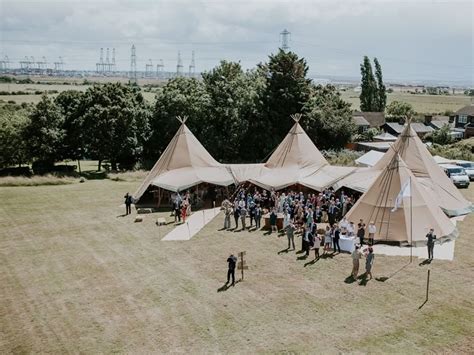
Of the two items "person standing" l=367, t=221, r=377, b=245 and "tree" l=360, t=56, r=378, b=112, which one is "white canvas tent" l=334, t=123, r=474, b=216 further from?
"tree" l=360, t=56, r=378, b=112

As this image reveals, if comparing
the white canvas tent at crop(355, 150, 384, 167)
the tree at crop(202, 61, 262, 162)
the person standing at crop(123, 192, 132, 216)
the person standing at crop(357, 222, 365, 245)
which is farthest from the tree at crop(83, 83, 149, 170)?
the person standing at crop(357, 222, 365, 245)

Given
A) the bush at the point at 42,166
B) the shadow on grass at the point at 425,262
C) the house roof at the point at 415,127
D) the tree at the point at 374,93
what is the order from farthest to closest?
the tree at the point at 374,93 < the house roof at the point at 415,127 < the bush at the point at 42,166 < the shadow on grass at the point at 425,262

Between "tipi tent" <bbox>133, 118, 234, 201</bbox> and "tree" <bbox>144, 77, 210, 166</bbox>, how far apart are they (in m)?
11.4

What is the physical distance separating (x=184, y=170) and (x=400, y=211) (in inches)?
459

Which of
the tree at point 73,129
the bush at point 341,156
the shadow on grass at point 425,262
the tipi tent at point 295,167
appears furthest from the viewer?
the tree at point 73,129

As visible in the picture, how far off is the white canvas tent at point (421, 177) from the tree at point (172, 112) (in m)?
17.9

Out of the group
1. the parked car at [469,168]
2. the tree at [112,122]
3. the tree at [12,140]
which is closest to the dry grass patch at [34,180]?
the tree at [12,140]

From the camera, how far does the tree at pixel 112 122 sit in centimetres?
3475

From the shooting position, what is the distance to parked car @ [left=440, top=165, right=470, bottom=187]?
27.2 m

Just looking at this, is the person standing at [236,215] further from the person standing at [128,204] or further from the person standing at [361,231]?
the person standing at [128,204]

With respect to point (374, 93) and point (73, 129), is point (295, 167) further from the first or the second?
Answer: point (374, 93)

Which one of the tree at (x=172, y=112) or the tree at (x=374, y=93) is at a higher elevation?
the tree at (x=374, y=93)

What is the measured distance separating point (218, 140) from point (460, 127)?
1501 inches

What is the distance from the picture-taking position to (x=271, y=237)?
19.2 meters
